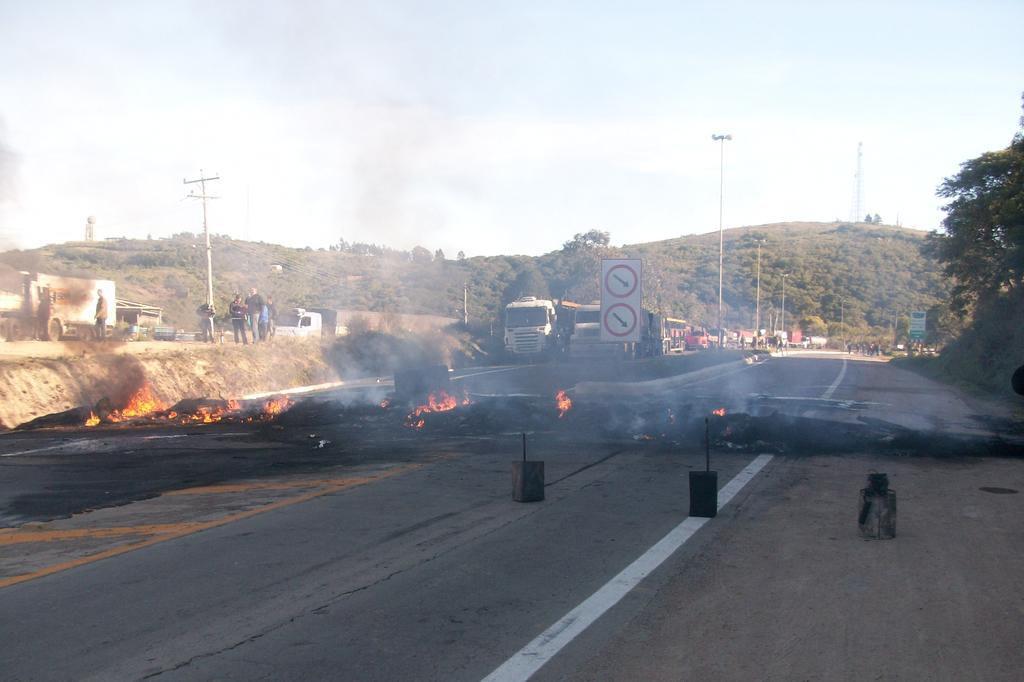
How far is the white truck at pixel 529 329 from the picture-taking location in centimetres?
4350

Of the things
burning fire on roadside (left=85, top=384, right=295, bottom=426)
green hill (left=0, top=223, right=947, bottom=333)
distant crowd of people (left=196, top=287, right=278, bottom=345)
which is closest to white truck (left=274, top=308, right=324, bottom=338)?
green hill (left=0, top=223, right=947, bottom=333)

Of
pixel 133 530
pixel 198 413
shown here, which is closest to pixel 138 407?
pixel 198 413

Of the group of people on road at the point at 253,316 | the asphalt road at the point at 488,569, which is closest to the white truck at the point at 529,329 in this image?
the group of people on road at the point at 253,316

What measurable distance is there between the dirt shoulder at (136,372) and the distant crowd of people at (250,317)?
1.89ft

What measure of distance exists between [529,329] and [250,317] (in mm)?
16388

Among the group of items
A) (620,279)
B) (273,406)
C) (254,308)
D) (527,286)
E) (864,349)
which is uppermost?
(527,286)

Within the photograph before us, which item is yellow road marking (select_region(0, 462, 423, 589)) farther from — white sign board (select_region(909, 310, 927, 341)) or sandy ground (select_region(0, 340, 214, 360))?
white sign board (select_region(909, 310, 927, 341))

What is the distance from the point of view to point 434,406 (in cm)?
1820

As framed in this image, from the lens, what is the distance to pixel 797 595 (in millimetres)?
6082

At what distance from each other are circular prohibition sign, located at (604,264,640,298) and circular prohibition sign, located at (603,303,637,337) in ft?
0.91

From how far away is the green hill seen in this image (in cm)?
5512

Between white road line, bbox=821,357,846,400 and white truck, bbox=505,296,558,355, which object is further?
white truck, bbox=505,296,558,355

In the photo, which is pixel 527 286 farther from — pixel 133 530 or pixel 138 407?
pixel 133 530

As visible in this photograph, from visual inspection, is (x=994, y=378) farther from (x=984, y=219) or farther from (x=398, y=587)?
(x=398, y=587)
